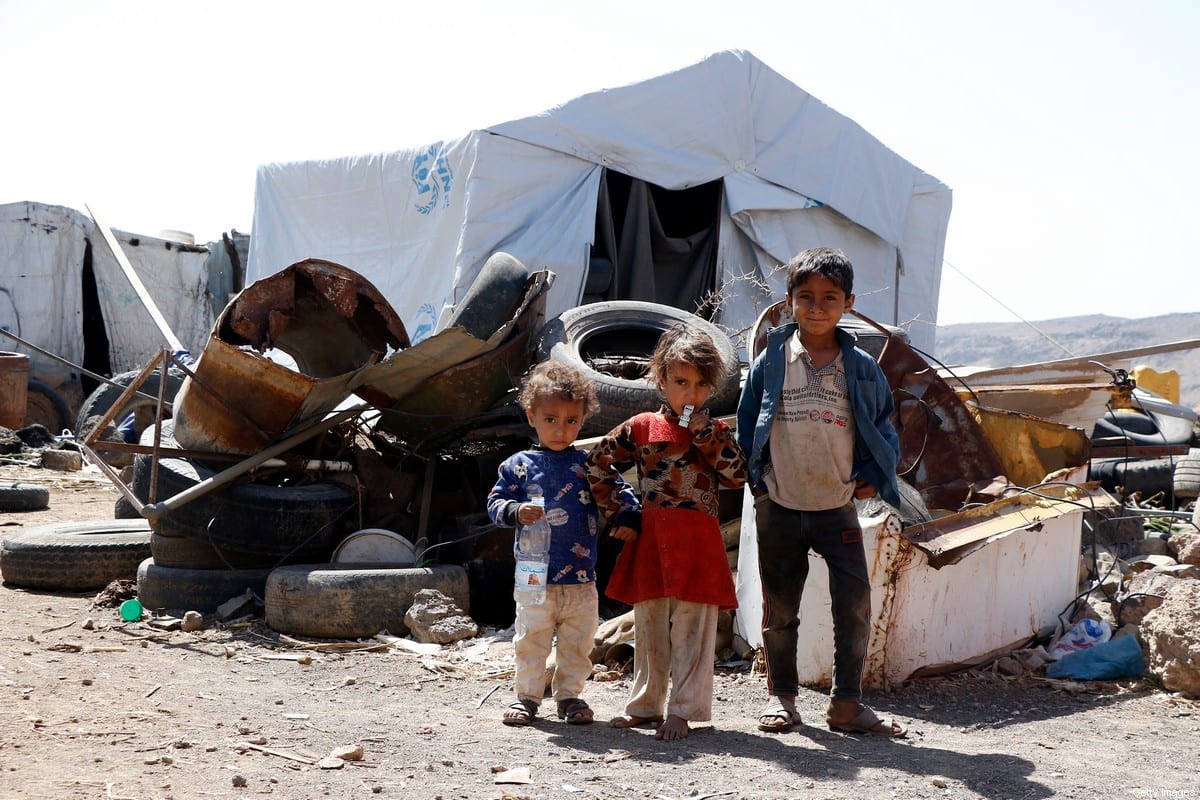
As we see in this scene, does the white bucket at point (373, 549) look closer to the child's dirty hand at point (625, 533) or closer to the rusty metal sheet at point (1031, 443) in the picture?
the child's dirty hand at point (625, 533)

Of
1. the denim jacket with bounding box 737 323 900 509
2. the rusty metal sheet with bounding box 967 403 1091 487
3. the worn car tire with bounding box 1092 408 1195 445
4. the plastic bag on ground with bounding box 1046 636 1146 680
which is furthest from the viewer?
the worn car tire with bounding box 1092 408 1195 445

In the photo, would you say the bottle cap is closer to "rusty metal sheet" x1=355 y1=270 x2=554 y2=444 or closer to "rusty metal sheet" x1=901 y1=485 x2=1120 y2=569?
"rusty metal sheet" x1=355 y1=270 x2=554 y2=444

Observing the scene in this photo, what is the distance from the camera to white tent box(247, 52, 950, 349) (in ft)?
34.9

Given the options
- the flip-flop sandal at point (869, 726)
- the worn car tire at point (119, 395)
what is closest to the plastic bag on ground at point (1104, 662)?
the flip-flop sandal at point (869, 726)

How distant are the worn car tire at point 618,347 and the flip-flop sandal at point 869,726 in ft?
8.40

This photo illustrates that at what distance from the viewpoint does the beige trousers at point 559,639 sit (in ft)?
11.7

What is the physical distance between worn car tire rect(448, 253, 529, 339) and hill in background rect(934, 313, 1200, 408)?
39.2 metres

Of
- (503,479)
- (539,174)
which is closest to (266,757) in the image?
(503,479)

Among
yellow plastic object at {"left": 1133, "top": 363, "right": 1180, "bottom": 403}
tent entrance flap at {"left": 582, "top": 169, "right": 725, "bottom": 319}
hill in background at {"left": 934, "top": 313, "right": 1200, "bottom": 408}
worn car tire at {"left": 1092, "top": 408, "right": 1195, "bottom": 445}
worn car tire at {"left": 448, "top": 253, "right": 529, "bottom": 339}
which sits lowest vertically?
worn car tire at {"left": 1092, "top": 408, "right": 1195, "bottom": 445}

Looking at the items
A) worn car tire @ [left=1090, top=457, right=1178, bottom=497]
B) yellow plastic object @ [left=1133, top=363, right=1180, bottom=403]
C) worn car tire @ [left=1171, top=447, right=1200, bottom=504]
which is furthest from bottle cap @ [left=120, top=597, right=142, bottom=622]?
yellow plastic object @ [left=1133, top=363, right=1180, bottom=403]

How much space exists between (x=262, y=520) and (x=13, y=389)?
32.8 ft

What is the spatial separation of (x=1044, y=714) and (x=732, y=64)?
335 inches

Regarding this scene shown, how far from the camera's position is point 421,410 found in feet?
20.0

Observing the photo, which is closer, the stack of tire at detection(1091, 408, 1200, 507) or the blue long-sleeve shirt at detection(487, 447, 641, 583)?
the blue long-sleeve shirt at detection(487, 447, 641, 583)
